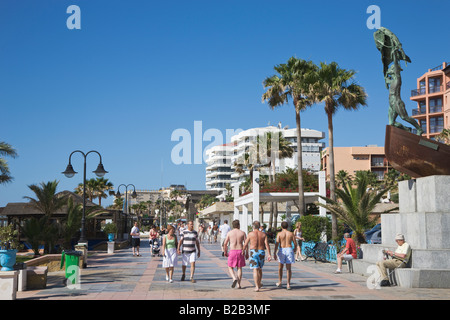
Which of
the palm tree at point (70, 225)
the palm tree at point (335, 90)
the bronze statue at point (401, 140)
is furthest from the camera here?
the palm tree at point (335, 90)

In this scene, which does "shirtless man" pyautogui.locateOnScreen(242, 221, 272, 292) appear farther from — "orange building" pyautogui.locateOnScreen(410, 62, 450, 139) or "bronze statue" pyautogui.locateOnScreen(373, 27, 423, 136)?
"orange building" pyautogui.locateOnScreen(410, 62, 450, 139)

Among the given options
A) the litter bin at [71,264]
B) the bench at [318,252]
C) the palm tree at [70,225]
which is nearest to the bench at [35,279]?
the litter bin at [71,264]

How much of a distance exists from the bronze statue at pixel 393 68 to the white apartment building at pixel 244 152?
258 ft

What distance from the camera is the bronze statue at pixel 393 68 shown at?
562 inches

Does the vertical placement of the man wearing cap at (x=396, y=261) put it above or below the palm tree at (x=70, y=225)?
below

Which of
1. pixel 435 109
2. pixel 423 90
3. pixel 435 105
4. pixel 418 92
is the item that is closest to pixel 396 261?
pixel 435 109

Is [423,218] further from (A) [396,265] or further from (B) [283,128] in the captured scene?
(B) [283,128]

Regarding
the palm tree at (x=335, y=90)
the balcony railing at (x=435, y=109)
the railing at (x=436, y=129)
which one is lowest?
the palm tree at (x=335, y=90)

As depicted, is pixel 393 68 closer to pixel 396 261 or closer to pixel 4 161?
pixel 396 261

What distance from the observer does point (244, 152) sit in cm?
11325

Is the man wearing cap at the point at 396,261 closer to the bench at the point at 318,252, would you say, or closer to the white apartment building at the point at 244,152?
the bench at the point at 318,252

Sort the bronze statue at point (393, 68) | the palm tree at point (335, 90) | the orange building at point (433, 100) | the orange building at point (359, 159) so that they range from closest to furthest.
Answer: the bronze statue at point (393, 68) → the palm tree at point (335, 90) → the orange building at point (433, 100) → the orange building at point (359, 159)

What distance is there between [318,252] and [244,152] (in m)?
93.0
